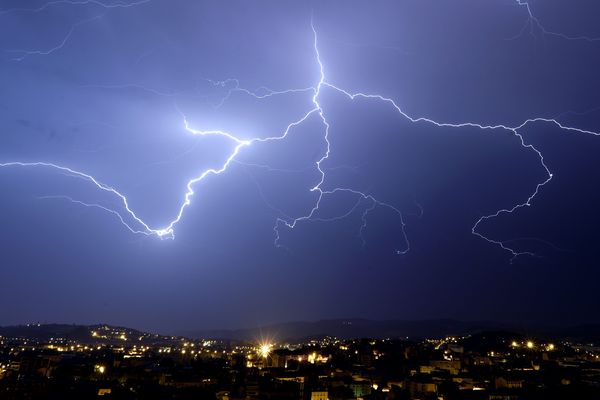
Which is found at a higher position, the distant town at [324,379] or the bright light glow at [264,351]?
the bright light glow at [264,351]

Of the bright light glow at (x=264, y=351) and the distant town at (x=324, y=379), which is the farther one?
the bright light glow at (x=264, y=351)

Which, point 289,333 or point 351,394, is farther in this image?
point 289,333

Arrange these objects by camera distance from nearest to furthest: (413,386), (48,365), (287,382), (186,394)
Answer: (186,394) < (413,386) < (287,382) < (48,365)

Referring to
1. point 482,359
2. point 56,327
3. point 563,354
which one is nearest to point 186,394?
point 482,359

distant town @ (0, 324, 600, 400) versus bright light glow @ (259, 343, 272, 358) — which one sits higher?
bright light glow @ (259, 343, 272, 358)

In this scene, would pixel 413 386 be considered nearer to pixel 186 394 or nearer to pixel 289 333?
pixel 186 394

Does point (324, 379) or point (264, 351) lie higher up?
point (264, 351)

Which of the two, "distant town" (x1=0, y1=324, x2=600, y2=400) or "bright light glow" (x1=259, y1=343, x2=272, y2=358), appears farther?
"bright light glow" (x1=259, y1=343, x2=272, y2=358)

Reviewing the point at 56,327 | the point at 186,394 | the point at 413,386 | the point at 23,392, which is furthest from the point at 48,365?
the point at 56,327

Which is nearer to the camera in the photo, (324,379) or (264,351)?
(324,379)

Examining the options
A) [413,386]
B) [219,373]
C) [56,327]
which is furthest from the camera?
[56,327]
